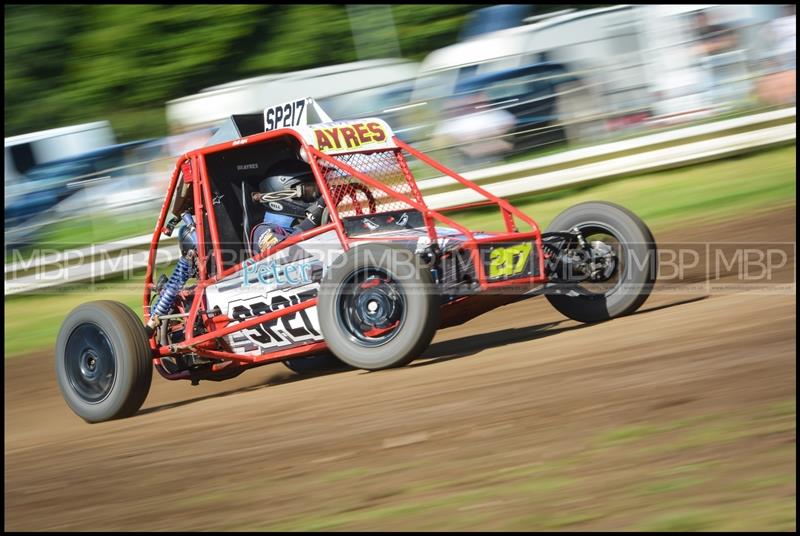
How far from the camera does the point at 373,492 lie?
3.74 meters

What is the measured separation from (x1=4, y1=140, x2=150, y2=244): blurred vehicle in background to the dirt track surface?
592 cm

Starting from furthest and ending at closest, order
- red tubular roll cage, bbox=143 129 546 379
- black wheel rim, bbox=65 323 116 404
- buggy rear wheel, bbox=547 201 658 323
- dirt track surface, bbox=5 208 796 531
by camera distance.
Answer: black wheel rim, bbox=65 323 116 404, buggy rear wheel, bbox=547 201 658 323, red tubular roll cage, bbox=143 129 546 379, dirt track surface, bbox=5 208 796 531

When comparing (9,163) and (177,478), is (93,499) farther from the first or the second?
(9,163)

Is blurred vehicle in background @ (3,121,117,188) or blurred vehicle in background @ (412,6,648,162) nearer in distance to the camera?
blurred vehicle in background @ (412,6,648,162)

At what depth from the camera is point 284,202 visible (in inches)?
267

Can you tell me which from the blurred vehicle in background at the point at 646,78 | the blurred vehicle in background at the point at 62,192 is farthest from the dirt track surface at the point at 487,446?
the blurred vehicle in background at the point at 62,192

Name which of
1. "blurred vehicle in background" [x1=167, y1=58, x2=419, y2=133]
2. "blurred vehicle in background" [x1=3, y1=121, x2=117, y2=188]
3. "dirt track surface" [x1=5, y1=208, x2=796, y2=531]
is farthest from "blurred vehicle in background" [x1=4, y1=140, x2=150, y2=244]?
"dirt track surface" [x1=5, y1=208, x2=796, y2=531]

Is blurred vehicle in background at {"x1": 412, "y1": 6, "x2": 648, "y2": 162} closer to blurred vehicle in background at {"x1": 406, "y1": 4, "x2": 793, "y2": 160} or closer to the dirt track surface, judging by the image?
blurred vehicle in background at {"x1": 406, "y1": 4, "x2": 793, "y2": 160}

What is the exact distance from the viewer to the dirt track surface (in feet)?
11.1

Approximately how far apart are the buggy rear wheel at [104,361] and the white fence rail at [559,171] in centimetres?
507

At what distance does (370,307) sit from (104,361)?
185 centimetres

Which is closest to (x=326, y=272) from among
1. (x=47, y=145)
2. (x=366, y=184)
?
(x=366, y=184)

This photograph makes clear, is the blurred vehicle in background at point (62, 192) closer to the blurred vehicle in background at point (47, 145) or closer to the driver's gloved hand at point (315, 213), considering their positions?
the blurred vehicle in background at point (47, 145)

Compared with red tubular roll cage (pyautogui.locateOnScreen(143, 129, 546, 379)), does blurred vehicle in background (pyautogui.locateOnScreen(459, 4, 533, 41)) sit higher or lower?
higher
